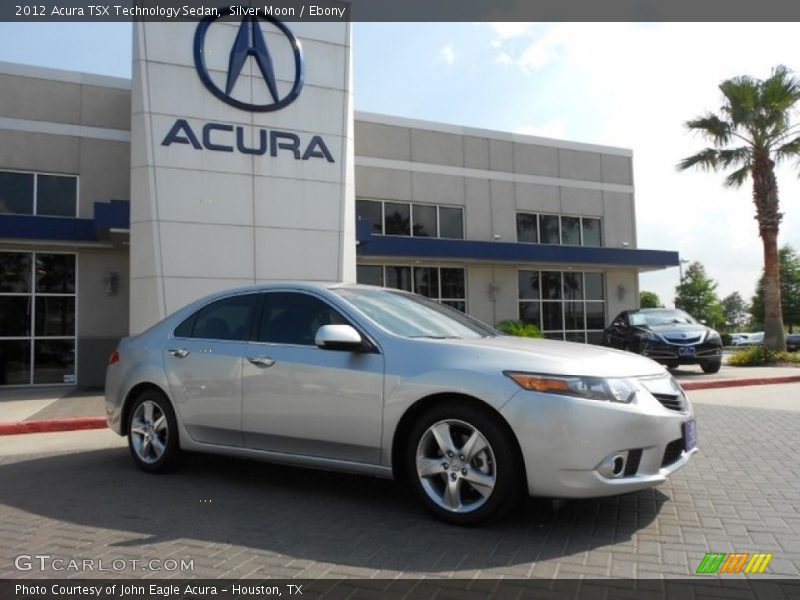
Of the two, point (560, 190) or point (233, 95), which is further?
point (560, 190)

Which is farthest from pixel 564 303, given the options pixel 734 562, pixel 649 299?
pixel 649 299

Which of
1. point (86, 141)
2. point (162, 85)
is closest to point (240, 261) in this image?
point (162, 85)

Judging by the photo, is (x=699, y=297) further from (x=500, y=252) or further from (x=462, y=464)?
(x=462, y=464)

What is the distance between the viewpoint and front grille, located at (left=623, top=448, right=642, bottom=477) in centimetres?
376

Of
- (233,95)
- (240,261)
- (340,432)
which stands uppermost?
(233,95)

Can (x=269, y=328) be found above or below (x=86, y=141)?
below

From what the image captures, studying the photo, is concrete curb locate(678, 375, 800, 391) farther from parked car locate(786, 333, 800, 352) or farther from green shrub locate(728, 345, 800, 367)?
parked car locate(786, 333, 800, 352)

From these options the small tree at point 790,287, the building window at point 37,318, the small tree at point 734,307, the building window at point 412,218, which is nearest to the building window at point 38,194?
the building window at point 37,318

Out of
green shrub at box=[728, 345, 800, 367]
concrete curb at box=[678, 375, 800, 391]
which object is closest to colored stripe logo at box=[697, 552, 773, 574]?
concrete curb at box=[678, 375, 800, 391]

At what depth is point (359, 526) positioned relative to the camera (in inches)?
160

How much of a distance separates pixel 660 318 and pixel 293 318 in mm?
12206

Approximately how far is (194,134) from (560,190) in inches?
492

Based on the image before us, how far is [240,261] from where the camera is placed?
13461mm
